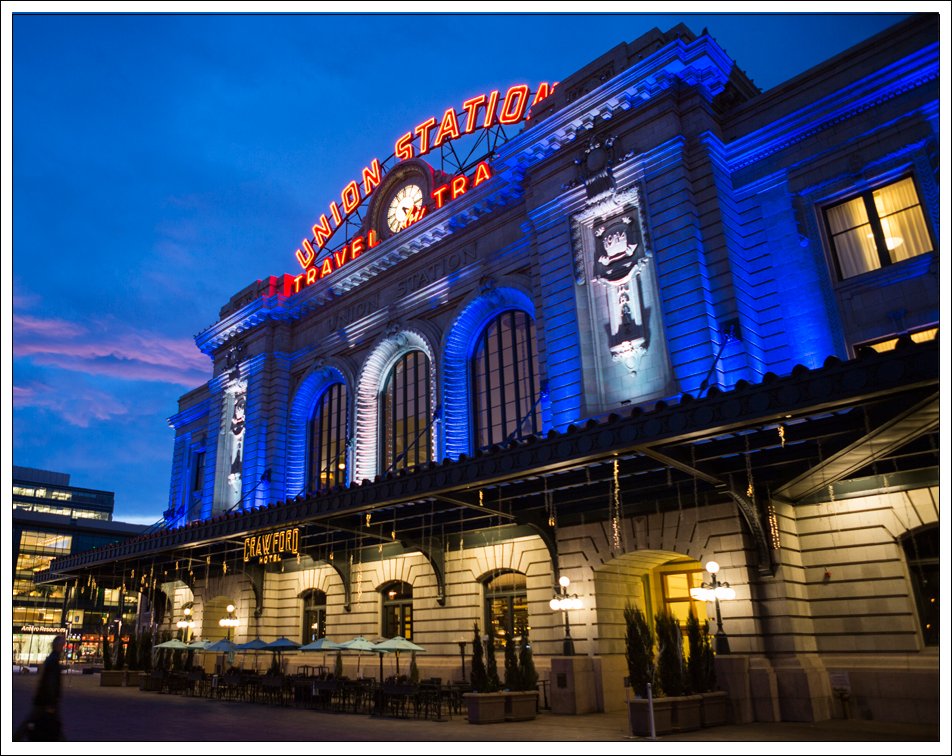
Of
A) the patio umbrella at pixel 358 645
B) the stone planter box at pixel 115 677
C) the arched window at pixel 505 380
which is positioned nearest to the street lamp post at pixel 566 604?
the patio umbrella at pixel 358 645

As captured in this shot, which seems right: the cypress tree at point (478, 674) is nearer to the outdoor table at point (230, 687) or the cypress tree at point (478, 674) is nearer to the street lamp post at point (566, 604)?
the street lamp post at point (566, 604)

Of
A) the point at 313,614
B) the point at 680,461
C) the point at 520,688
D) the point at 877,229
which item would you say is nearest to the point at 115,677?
the point at 313,614

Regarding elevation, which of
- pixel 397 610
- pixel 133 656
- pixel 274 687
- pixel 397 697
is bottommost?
pixel 397 697

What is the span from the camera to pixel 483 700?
19.4 m

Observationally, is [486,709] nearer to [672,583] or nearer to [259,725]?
[259,725]

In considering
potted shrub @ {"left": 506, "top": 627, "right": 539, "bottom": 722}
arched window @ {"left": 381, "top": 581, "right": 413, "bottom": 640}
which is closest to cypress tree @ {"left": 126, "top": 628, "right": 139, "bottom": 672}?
arched window @ {"left": 381, "top": 581, "right": 413, "bottom": 640}

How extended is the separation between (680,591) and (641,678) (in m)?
9.42

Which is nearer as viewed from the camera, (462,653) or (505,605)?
(462,653)

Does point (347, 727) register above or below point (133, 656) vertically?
below

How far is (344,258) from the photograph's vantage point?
134ft

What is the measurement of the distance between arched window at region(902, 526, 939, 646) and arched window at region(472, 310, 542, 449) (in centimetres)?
1389

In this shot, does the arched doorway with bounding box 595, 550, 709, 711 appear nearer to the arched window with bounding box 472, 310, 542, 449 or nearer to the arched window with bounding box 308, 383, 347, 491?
the arched window with bounding box 472, 310, 542, 449

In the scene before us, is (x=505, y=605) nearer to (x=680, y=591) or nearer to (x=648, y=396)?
(x=680, y=591)

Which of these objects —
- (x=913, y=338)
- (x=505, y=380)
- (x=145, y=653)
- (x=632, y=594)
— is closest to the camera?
(x=913, y=338)
